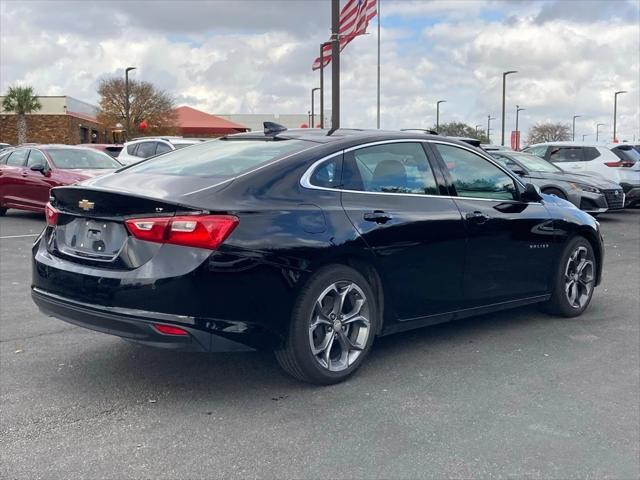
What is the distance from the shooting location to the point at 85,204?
405cm

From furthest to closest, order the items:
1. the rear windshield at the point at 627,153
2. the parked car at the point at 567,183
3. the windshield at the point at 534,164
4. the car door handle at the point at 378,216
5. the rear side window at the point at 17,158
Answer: the rear windshield at the point at 627,153
the windshield at the point at 534,164
the rear side window at the point at 17,158
the parked car at the point at 567,183
the car door handle at the point at 378,216

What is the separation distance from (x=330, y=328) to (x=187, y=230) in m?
1.09

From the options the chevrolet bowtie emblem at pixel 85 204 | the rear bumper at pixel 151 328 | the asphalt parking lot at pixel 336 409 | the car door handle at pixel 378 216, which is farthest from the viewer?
the car door handle at pixel 378 216

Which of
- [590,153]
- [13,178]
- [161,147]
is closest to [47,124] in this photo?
[161,147]

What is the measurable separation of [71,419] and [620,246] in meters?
9.16

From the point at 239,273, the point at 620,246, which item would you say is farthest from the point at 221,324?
the point at 620,246

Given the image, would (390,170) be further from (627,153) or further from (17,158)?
(627,153)

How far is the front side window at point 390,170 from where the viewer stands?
456cm

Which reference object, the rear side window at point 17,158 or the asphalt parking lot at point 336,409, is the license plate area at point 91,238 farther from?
the rear side window at point 17,158

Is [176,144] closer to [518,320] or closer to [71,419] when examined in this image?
[518,320]

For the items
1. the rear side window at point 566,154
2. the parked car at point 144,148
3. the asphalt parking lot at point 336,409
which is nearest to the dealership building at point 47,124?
the parked car at point 144,148

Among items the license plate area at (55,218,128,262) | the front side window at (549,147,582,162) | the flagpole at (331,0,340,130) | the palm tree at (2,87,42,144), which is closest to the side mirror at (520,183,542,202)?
the license plate area at (55,218,128,262)

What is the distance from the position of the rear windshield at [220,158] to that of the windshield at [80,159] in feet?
28.4

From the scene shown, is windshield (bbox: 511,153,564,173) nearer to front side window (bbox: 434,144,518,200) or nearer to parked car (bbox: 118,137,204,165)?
parked car (bbox: 118,137,204,165)
